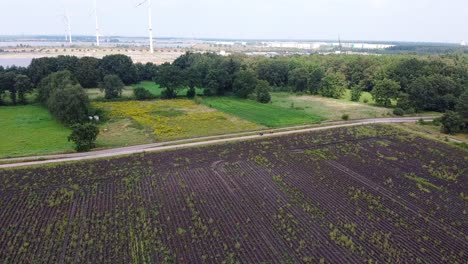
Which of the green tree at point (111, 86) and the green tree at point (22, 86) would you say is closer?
the green tree at point (22, 86)

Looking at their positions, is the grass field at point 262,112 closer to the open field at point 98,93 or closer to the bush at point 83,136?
the open field at point 98,93

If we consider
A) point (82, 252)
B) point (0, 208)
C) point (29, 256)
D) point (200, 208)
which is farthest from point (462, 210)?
point (0, 208)

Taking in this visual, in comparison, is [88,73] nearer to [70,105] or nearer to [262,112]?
[70,105]

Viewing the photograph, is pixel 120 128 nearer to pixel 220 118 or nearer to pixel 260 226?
pixel 220 118

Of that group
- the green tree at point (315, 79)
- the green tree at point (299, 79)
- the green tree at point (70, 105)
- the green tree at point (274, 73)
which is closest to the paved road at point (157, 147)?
the green tree at point (70, 105)

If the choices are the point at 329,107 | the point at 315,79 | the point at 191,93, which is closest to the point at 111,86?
the point at 191,93
